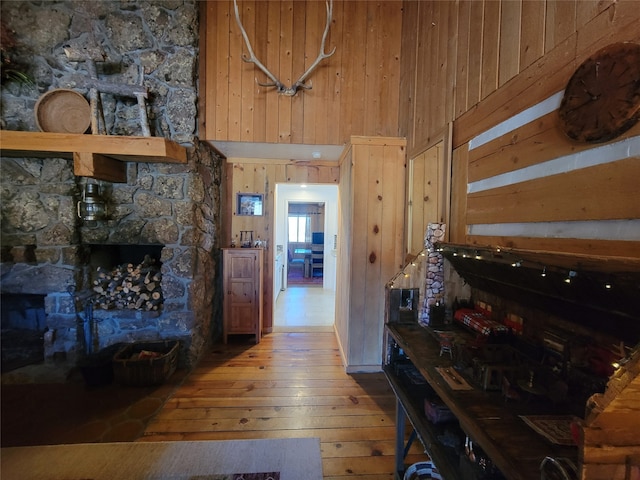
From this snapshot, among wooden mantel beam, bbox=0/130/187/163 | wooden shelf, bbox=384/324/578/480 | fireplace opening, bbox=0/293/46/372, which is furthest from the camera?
fireplace opening, bbox=0/293/46/372

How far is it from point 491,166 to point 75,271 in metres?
3.44

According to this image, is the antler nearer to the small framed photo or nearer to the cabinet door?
the small framed photo

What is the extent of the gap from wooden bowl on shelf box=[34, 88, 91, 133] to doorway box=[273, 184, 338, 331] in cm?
200

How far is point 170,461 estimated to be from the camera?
1.58m

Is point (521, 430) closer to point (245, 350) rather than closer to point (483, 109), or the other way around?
point (483, 109)

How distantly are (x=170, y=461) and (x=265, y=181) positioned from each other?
2.79 meters

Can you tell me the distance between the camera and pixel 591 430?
1.61 ft

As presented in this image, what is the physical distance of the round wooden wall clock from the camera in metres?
0.71

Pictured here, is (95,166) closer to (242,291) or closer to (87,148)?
(87,148)

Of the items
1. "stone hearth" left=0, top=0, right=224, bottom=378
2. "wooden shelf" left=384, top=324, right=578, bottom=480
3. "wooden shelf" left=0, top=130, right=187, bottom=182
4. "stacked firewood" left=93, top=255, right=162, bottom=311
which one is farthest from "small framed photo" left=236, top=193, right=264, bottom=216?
"wooden shelf" left=384, top=324, right=578, bottom=480

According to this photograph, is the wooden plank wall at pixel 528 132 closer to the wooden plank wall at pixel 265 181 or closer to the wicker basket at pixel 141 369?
the wooden plank wall at pixel 265 181

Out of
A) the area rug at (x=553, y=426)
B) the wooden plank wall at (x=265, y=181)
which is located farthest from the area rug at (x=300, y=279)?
the area rug at (x=553, y=426)

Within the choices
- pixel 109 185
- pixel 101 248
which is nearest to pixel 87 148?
pixel 109 185

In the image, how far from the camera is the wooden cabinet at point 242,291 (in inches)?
124
